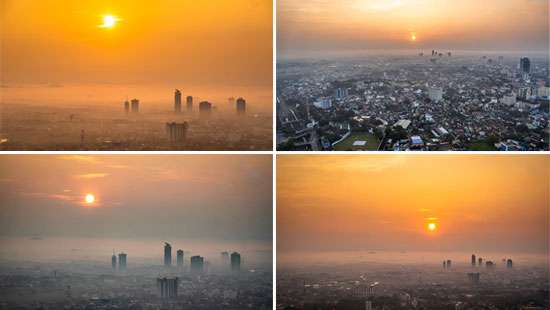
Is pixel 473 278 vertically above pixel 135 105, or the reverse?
pixel 135 105

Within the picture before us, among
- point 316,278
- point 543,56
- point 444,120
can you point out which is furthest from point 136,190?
point 543,56

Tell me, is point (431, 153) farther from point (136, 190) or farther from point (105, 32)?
point (105, 32)

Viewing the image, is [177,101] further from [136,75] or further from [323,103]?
[323,103]

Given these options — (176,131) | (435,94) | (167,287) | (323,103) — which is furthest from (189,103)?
(435,94)

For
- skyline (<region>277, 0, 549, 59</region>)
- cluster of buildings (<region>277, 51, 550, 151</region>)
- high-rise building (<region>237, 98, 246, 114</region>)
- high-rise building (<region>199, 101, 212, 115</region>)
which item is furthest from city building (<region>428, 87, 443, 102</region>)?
high-rise building (<region>199, 101, 212, 115</region>)

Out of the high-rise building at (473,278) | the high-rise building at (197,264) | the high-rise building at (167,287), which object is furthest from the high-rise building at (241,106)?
the high-rise building at (473,278)

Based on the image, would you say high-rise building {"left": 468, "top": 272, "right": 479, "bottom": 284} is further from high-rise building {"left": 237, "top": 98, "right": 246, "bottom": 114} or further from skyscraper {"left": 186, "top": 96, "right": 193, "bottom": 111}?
skyscraper {"left": 186, "top": 96, "right": 193, "bottom": 111}

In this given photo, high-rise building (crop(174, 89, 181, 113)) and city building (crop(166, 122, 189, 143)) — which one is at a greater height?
high-rise building (crop(174, 89, 181, 113))
